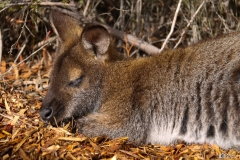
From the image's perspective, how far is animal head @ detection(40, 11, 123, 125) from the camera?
473 centimetres

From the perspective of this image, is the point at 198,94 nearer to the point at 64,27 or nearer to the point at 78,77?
the point at 78,77

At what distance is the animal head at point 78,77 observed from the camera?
4.73 metres

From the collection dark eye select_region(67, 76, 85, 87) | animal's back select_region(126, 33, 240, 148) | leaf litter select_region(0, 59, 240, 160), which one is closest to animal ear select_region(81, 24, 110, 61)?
dark eye select_region(67, 76, 85, 87)

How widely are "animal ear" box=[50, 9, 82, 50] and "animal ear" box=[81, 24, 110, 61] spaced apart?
394 mm

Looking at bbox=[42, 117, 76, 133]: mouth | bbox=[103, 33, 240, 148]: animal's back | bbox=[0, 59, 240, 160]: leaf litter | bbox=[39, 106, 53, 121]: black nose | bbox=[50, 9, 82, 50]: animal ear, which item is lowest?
bbox=[0, 59, 240, 160]: leaf litter

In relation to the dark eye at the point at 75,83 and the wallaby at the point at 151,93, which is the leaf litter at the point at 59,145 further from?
the dark eye at the point at 75,83

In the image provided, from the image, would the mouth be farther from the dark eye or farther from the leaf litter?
the dark eye

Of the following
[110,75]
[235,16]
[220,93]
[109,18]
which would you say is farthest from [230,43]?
[109,18]

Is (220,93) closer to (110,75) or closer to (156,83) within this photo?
(156,83)

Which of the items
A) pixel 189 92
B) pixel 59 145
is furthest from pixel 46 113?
pixel 189 92

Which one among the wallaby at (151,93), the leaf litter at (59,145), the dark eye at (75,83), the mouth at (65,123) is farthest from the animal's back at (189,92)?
the mouth at (65,123)

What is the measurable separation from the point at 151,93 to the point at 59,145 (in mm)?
1222

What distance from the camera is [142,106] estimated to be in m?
4.72

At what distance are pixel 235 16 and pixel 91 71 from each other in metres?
3.14
